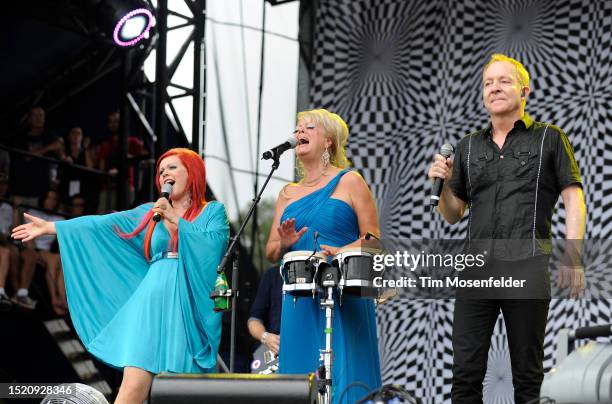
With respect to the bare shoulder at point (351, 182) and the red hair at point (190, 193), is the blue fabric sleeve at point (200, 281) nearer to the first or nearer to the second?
the red hair at point (190, 193)

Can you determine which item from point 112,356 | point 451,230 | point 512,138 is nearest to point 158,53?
point 451,230

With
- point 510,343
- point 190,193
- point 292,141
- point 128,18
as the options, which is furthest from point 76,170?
point 510,343

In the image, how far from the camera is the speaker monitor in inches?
137

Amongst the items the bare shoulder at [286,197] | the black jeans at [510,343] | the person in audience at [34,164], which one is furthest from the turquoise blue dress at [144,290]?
the person in audience at [34,164]

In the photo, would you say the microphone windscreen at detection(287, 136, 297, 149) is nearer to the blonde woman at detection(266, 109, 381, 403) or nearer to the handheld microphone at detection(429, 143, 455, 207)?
the blonde woman at detection(266, 109, 381, 403)

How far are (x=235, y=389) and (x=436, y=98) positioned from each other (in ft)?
16.8

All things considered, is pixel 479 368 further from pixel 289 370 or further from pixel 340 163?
pixel 340 163

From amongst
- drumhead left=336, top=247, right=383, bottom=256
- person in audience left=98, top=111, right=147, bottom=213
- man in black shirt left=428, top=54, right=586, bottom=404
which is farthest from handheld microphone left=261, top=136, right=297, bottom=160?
person in audience left=98, top=111, right=147, bottom=213

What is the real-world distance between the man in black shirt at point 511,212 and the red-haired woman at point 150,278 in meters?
1.32

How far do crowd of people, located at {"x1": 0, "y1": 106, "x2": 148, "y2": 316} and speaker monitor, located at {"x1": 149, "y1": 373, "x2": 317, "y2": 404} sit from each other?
4580mm

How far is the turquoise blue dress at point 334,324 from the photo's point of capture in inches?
184

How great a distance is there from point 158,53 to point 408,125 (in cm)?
221

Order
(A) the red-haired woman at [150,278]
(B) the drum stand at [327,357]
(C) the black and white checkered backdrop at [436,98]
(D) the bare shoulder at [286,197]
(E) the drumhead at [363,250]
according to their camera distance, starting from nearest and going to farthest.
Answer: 1. (B) the drum stand at [327,357]
2. (E) the drumhead at [363,250]
3. (A) the red-haired woman at [150,278]
4. (D) the bare shoulder at [286,197]
5. (C) the black and white checkered backdrop at [436,98]

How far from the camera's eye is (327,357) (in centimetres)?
430
